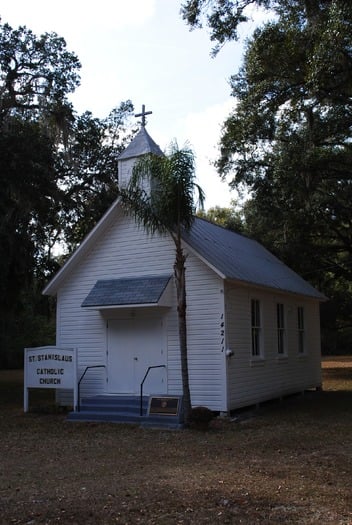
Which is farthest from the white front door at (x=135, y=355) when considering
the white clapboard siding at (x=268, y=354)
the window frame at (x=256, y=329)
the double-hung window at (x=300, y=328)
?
the double-hung window at (x=300, y=328)

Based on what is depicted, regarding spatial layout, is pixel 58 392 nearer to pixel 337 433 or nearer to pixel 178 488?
pixel 337 433

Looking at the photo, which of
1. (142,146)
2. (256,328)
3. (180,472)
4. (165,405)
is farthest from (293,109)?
(180,472)

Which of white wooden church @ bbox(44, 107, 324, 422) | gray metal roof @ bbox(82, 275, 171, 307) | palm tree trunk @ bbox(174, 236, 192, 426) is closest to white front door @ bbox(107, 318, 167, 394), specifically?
white wooden church @ bbox(44, 107, 324, 422)

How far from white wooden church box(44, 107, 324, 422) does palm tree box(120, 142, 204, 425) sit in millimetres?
1180

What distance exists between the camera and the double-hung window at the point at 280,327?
60.1 ft

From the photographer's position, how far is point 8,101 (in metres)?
21.1

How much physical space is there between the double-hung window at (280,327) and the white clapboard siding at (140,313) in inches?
175

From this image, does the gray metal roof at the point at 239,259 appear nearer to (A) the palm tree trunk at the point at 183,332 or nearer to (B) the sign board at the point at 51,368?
(A) the palm tree trunk at the point at 183,332

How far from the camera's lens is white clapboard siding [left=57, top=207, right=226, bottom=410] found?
1435 cm

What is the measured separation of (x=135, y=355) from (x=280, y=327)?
5177 millimetres

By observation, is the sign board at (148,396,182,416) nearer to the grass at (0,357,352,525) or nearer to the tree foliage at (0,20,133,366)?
the grass at (0,357,352,525)

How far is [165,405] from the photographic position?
1332 centimetres

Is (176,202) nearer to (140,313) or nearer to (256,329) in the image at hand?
(140,313)

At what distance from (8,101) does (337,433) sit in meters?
15.9
